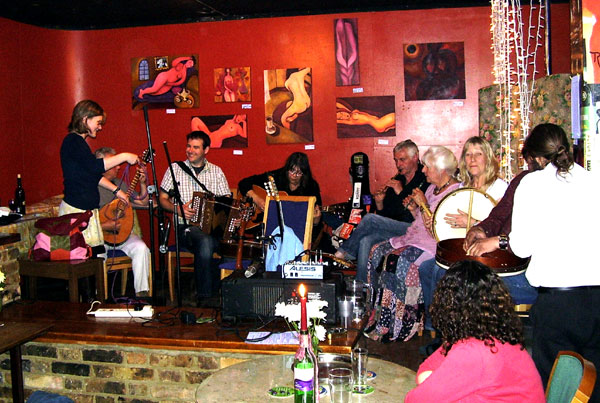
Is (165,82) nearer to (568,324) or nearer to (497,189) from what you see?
(497,189)

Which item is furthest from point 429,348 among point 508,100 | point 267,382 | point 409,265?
point 267,382

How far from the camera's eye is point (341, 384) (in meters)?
2.21

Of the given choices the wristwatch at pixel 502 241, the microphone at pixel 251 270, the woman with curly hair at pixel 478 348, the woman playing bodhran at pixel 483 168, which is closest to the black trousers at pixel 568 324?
the wristwatch at pixel 502 241

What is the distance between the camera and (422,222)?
4949mm

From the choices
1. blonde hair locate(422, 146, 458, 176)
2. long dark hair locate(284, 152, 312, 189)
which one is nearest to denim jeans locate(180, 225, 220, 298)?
long dark hair locate(284, 152, 312, 189)

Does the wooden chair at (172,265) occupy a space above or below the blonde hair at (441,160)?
below

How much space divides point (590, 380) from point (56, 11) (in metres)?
6.58

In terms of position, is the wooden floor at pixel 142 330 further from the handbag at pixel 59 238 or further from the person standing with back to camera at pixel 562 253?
the person standing with back to camera at pixel 562 253

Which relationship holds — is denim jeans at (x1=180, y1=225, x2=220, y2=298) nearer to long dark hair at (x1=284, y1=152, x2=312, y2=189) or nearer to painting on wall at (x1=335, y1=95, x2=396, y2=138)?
Answer: long dark hair at (x1=284, y1=152, x2=312, y2=189)

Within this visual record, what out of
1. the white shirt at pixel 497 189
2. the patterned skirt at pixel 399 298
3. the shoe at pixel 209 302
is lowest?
the shoe at pixel 209 302

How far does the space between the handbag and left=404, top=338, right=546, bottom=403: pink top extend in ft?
12.1

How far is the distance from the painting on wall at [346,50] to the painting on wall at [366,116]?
0.76 feet

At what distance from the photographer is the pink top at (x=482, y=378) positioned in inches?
75.3

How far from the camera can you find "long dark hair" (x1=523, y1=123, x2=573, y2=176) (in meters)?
2.88
